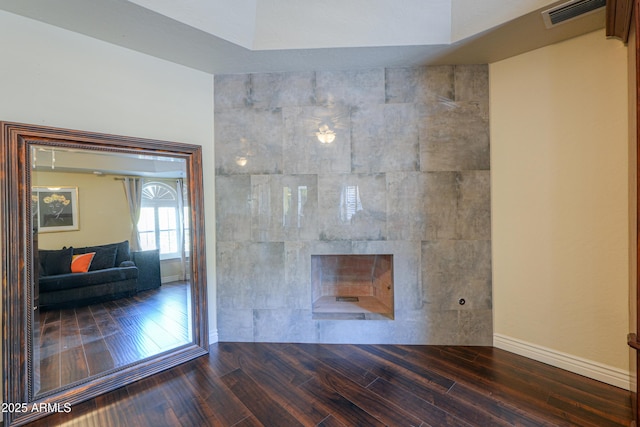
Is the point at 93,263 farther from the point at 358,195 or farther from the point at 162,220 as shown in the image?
the point at 358,195

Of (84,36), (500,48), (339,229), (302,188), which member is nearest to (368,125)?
(302,188)

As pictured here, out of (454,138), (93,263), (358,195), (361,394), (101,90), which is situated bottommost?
(361,394)

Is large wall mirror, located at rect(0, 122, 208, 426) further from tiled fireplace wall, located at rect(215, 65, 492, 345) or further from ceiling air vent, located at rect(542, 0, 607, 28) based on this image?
ceiling air vent, located at rect(542, 0, 607, 28)

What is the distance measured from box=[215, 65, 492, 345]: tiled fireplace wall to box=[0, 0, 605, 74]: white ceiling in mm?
282

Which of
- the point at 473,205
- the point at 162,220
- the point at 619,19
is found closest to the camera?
the point at 619,19

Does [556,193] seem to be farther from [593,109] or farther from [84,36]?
[84,36]

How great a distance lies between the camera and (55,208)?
1.83 metres

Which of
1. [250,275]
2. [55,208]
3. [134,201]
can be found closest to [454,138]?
[250,275]

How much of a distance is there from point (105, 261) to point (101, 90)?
4.54ft

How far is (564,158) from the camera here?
6.75 ft

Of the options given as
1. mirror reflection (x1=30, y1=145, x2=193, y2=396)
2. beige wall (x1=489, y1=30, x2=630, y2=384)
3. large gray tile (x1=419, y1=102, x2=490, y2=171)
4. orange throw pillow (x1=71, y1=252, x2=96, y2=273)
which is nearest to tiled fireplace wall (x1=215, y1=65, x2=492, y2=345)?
large gray tile (x1=419, y1=102, x2=490, y2=171)

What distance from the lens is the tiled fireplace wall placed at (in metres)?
2.41

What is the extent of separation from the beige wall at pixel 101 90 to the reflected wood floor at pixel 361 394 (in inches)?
27.5

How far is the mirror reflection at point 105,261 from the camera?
1.78m
